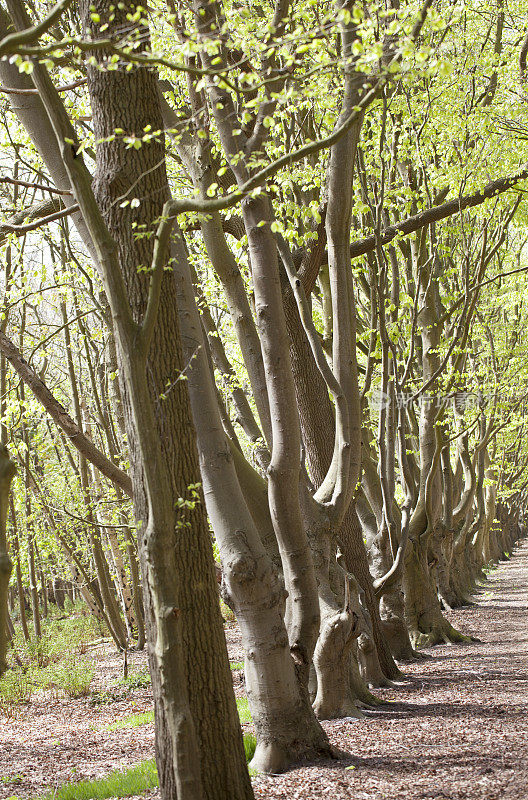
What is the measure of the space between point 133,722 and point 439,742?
426 cm

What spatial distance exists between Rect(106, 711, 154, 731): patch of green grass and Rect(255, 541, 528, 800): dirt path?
280cm

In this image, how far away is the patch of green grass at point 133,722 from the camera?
8.46 metres

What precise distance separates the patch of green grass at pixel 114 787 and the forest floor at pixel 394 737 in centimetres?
27

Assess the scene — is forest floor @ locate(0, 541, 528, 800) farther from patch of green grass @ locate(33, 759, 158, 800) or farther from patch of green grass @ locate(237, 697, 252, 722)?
patch of green grass @ locate(237, 697, 252, 722)

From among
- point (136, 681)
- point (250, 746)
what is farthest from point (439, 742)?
point (136, 681)

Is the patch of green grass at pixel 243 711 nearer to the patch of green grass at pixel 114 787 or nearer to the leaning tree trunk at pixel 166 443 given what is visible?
the patch of green grass at pixel 114 787

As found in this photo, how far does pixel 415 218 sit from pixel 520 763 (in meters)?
6.40

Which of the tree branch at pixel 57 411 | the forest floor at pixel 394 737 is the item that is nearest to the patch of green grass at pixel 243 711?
the forest floor at pixel 394 737

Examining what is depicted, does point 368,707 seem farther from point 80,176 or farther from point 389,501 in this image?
point 80,176

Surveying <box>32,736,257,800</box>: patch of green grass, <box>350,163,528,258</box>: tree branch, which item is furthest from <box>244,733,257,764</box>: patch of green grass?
<box>350,163,528,258</box>: tree branch

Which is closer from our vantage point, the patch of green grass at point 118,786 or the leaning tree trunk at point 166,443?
the leaning tree trunk at point 166,443

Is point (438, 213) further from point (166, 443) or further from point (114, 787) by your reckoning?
point (114, 787)

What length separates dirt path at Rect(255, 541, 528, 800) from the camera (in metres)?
4.43

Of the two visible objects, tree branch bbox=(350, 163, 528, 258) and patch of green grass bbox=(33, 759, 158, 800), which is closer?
patch of green grass bbox=(33, 759, 158, 800)
